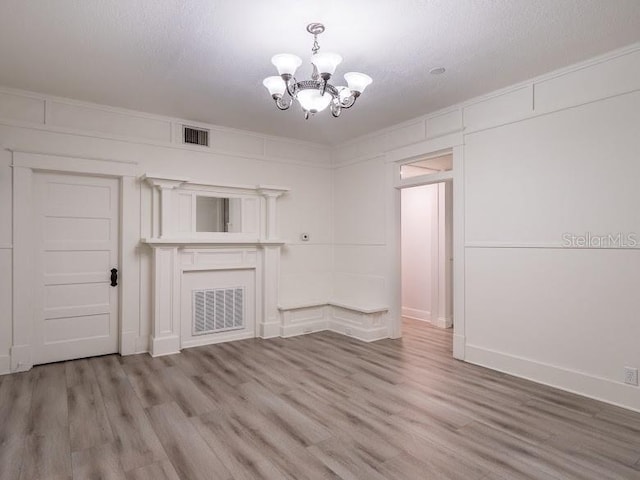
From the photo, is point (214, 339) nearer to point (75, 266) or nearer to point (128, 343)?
point (128, 343)

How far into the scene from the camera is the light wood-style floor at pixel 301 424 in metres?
2.25

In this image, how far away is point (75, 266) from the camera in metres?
4.28

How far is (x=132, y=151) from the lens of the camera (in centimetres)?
452

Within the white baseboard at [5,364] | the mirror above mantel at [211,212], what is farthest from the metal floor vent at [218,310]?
the white baseboard at [5,364]

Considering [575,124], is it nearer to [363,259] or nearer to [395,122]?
Answer: [395,122]

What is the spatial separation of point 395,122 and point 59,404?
4584 millimetres

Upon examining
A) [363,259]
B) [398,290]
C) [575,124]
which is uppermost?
[575,124]

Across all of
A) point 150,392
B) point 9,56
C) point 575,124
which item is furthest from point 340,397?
point 9,56

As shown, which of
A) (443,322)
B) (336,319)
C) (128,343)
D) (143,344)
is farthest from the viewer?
(443,322)

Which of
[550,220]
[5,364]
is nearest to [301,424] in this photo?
[550,220]

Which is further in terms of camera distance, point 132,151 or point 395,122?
point 395,122

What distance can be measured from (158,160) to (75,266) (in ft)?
5.03

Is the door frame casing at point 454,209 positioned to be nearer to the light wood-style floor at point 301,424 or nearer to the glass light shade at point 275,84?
the light wood-style floor at point 301,424

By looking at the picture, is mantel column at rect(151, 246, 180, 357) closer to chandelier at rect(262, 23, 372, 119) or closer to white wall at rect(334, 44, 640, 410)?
chandelier at rect(262, 23, 372, 119)
